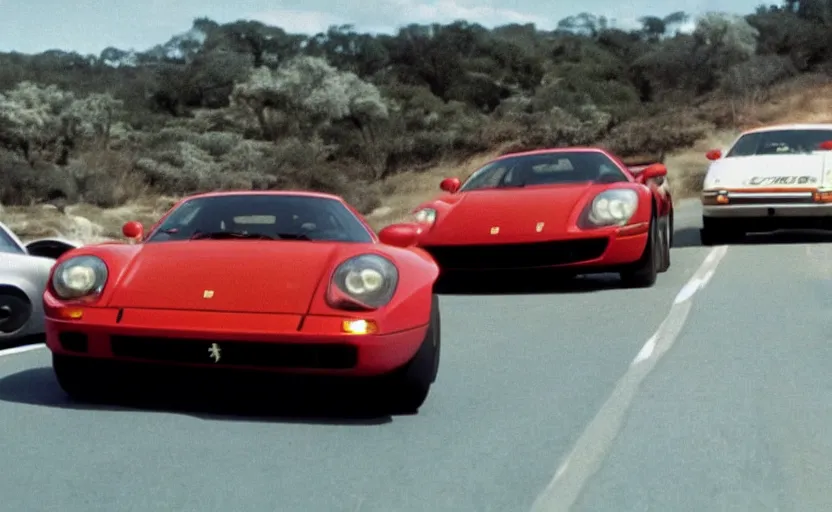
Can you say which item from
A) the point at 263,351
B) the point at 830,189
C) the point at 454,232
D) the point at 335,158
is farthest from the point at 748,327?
the point at 335,158

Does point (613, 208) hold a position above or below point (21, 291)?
below

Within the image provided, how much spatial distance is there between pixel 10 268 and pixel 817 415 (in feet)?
15.6

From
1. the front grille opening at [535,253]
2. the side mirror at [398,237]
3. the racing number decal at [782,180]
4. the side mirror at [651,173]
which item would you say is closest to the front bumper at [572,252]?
the front grille opening at [535,253]

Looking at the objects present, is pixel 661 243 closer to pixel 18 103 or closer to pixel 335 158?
pixel 18 103

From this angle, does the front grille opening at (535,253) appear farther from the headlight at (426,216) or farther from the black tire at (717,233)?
the black tire at (717,233)

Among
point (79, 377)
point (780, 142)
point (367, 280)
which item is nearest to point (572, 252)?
point (367, 280)

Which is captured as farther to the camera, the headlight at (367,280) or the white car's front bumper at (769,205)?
the white car's front bumper at (769,205)

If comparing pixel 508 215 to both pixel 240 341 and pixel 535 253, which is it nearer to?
pixel 535 253

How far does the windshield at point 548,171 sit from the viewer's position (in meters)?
11.9

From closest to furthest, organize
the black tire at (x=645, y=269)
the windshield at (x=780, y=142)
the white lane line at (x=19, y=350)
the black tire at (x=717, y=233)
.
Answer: the white lane line at (x=19, y=350)
the black tire at (x=645, y=269)
the black tire at (x=717, y=233)
the windshield at (x=780, y=142)

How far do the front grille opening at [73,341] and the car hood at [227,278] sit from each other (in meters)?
0.20

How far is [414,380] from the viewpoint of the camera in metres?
5.93

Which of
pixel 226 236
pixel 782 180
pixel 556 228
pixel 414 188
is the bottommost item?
pixel 414 188

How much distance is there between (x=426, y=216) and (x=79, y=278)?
5895mm
